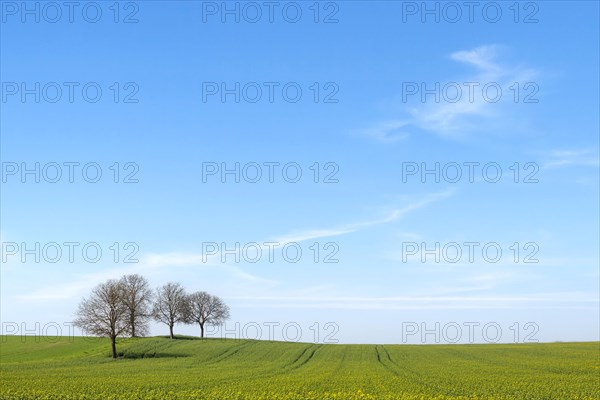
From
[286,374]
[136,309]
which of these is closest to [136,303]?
[136,309]

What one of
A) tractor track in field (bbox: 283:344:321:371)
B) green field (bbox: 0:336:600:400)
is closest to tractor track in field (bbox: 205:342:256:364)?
green field (bbox: 0:336:600:400)

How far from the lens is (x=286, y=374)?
59.8m

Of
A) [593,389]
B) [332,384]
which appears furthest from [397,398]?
[593,389]

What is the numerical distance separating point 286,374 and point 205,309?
239 ft

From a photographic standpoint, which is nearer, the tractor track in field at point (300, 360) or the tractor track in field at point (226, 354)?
the tractor track in field at point (300, 360)

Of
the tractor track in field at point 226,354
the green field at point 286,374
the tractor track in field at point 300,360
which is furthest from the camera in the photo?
the tractor track in field at point 226,354

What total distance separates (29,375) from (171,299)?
213ft

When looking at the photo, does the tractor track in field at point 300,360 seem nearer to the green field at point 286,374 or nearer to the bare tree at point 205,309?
the green field at point 286,374

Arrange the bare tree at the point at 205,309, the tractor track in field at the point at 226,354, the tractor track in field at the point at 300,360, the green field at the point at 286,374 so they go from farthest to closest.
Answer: the bare tree at the point at 205,309 → the tractor track in field at the point at 226,354 → the tractor track in field at the point at 300,360 → the green field at the point at 286,374

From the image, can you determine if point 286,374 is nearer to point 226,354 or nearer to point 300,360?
point 300,360

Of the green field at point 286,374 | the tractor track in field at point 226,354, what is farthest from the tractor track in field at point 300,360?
the tractor track in field at point 226,354

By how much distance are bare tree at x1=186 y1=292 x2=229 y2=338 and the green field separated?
28472 millimetres

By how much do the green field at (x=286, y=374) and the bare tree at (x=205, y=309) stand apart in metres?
28.5

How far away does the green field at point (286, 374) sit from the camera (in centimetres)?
4334
